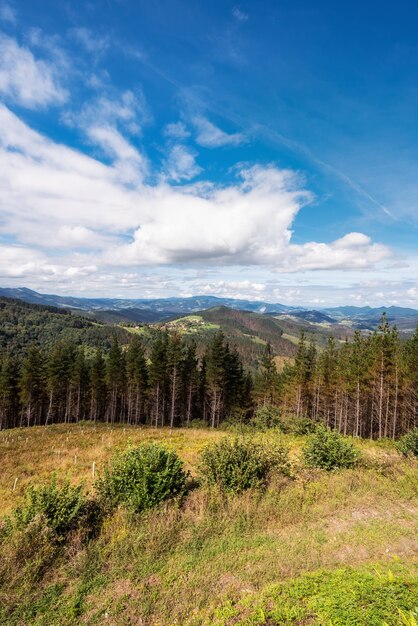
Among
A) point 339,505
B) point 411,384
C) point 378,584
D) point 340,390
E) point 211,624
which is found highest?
point 378,584

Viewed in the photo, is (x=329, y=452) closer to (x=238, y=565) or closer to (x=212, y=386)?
(x=238, y=565)

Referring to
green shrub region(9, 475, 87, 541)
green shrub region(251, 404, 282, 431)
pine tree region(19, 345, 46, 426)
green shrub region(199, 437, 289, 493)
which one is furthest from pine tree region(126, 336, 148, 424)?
green shrub region(9, 475, 87, 541)

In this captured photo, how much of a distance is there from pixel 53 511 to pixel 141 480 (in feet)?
7.85

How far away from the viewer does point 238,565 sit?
23.0 ft

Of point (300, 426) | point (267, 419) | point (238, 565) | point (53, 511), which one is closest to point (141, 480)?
point (53, 511)

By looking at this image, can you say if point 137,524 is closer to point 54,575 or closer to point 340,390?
point 54,575

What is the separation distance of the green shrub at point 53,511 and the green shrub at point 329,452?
30.6 ft

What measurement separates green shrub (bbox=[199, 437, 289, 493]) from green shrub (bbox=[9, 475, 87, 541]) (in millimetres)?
4338

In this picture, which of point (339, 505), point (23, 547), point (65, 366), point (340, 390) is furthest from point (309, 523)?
point (65, 366)

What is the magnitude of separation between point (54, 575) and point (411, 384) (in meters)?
43.8

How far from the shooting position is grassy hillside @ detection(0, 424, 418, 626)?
17.7ft

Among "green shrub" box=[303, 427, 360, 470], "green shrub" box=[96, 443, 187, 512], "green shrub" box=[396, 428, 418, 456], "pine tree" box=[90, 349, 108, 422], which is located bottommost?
"pine tree" box=[90, 349, 108, 422]

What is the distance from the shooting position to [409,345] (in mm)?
43000

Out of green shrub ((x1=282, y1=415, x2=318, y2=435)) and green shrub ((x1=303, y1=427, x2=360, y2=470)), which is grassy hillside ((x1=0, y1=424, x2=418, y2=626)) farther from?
green shrub ((x1=282, y1=415, x2=318, y2=435))
